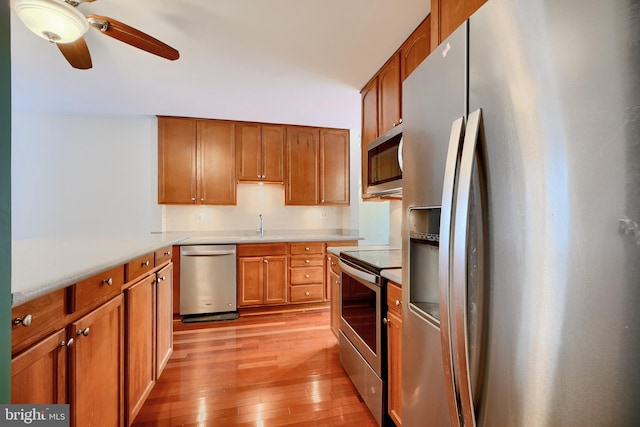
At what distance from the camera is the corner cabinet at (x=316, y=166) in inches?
142

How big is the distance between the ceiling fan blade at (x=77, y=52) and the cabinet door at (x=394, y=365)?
225 cm

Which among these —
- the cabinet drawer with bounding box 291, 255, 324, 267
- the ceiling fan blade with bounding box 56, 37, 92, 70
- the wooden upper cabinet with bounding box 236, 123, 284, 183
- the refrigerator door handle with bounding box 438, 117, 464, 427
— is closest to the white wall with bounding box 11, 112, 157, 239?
the wooden upper cabinet with bounding box 236, 123, 284, 183

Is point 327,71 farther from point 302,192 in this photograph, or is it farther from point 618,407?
point 618,407

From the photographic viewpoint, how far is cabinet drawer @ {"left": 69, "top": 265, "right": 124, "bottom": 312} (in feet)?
3.19

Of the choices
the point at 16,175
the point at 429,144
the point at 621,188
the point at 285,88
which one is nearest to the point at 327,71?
the point at 285,88

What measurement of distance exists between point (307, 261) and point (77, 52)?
266 cm

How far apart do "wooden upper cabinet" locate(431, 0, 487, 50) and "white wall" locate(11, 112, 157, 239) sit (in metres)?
3.22

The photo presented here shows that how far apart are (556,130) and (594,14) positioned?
178 mm

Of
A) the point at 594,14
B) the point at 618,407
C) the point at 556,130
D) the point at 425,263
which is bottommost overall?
the point at 618,407

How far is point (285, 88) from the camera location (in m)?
2.53

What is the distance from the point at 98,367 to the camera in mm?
1102

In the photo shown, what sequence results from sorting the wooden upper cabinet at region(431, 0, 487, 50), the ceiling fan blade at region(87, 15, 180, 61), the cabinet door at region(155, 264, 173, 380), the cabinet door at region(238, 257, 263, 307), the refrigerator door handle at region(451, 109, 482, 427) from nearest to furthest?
1. the refrigerator door handle at region(451, 109, 482, 427)
2. the wooden upper cabinet at region(431, 0, 487, 50)
3. the ceiling fan blade at region(87, 15, 180, 61)
4. the cabinet door at region(155, 264, 173, 380)
5. the cabinet door at region(238, 257, 263, 307)

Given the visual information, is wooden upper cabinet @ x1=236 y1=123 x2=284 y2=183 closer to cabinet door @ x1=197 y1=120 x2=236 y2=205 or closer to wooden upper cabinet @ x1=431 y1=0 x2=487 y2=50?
cabinet door @ x1=197 y1=120 x2=236 y2=205

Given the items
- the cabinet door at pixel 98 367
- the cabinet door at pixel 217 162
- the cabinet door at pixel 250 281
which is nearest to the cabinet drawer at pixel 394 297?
the cabinet door at pixel 98 367
